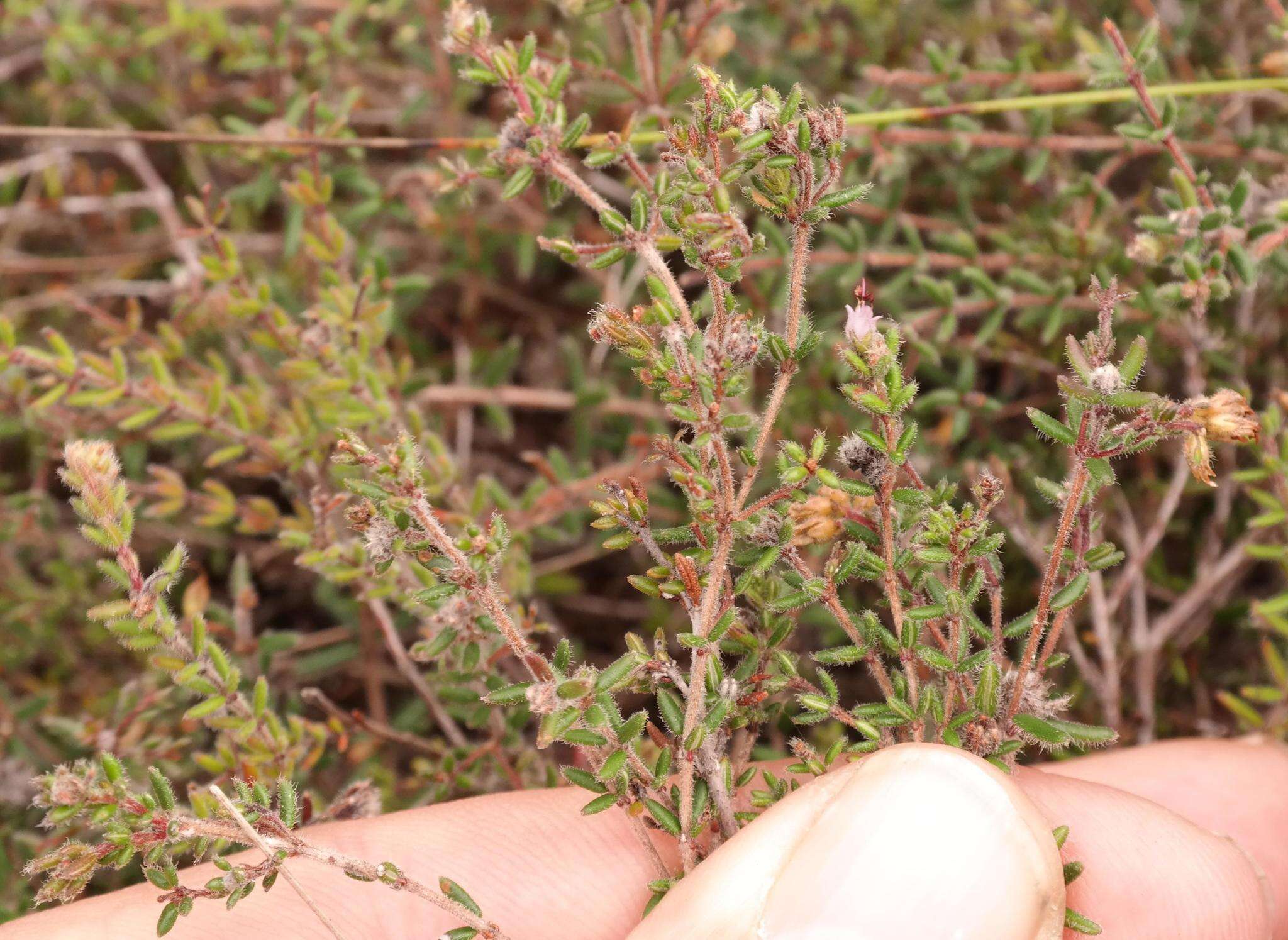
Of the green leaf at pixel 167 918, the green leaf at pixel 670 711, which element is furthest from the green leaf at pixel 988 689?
the green leaf at pixel 167 918

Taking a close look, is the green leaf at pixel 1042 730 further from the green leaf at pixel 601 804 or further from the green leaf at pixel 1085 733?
the green leaf at pixel 601 804

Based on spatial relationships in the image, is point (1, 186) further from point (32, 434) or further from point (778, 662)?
point (778, 662)

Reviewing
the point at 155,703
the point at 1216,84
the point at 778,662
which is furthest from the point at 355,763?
the point at 1216,84

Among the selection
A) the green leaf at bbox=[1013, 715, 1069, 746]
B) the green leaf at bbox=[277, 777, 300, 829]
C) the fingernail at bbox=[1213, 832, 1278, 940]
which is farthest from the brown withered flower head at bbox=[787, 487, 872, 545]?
the fingernail at bbox=[1213, 832, 1278, 940]

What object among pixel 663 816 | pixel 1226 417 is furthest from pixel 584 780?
pixel 1226 417

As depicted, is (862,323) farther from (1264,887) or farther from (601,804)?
(1264,887)

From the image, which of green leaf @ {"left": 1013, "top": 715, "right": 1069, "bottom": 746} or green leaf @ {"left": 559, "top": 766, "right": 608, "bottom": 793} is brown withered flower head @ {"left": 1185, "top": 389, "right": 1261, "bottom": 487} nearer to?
green leaf @ {"left": 1013, "top": 715, "right": 1069, "bottom": 746}
